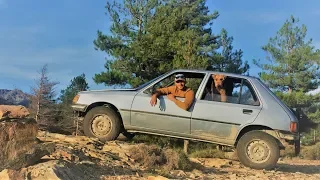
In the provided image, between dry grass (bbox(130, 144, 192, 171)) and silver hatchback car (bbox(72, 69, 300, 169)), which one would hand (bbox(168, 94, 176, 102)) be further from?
dry grass (bbox(130, 144, 192, 171))

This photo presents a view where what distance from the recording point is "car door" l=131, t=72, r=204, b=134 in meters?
7.70

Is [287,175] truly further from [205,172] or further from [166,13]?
[166,13]

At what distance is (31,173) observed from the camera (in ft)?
16.0

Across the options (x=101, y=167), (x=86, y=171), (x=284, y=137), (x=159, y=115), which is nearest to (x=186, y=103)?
(x=159, y=115)

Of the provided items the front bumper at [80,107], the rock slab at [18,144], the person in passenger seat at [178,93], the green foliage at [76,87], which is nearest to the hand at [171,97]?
the person in passenger seat at [178,93]

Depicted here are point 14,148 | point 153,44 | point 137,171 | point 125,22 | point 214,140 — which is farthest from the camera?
point 125,22

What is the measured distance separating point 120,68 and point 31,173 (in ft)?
68.6

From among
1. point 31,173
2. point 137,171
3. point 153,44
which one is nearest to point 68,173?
point 31,173

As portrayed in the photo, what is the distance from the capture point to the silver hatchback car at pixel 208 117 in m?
7.50

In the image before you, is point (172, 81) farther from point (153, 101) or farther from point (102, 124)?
point (102, 124)

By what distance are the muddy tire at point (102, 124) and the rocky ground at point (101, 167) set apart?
367mm

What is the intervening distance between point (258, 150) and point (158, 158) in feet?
6.65

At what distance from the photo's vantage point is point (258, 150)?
7.53 metres

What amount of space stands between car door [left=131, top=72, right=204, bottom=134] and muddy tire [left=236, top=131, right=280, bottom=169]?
1052 millimetres
